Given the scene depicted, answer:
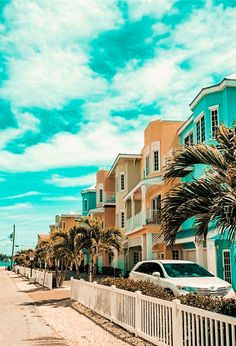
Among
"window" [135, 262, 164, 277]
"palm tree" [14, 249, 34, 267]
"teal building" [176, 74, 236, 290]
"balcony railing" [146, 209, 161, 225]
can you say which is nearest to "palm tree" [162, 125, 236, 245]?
"window" [135, 262, 164, 277]

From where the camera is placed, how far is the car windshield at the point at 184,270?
14.8 m

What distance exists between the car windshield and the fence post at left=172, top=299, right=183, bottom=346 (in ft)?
21.1

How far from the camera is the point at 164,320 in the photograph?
8867mm

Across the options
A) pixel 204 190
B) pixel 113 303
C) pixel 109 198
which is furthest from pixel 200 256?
pixel 109 198

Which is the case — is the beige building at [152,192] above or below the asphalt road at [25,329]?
above

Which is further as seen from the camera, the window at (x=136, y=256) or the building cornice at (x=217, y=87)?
the window at (x=136, y=256)

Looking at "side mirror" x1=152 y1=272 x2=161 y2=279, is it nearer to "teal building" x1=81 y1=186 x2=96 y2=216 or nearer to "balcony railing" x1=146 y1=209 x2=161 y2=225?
"balcony railing" x1=146 y1=209 x2=161 y2=225

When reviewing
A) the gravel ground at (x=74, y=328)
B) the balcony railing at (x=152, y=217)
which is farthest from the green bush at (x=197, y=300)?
the balcony railing at (x=152, y=217)

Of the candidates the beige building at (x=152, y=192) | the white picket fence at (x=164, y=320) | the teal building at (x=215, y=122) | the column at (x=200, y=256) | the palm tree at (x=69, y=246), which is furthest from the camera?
the beige building at (x=152, y=192)

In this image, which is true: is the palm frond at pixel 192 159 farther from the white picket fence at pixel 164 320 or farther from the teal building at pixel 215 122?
the teal building at pixel 215 122

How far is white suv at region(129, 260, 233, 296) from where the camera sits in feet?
43.7

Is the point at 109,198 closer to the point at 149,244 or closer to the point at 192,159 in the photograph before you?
the point at 149,244

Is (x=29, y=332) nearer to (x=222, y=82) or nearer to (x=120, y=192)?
(x=222, y=82)

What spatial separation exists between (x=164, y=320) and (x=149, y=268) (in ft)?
23.9
